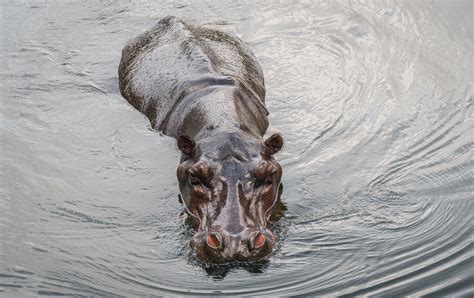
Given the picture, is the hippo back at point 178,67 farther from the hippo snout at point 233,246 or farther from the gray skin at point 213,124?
the hippo snout at point 233,246

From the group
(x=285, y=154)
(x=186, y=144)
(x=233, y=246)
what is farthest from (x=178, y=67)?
(x=233, y=246)

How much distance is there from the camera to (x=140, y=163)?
34.1 ft

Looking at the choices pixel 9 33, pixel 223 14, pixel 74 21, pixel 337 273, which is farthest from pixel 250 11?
pixel 337 273

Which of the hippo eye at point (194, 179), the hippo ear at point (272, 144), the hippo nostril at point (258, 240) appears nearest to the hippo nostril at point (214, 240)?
the hippo nostril at point (258, 240)

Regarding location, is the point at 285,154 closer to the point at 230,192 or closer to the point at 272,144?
the point at 272,144

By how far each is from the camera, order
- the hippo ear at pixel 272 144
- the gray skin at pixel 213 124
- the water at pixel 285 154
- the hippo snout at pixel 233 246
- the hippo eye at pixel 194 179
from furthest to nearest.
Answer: the hippo ear at pixel 272 144, the hippo eye at pixel 194 179, the water at pixel 285 154, the gray skin at pixel 213 124, the hippo snout at pixel 233 246

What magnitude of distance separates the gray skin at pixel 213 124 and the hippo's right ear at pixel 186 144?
1 cm

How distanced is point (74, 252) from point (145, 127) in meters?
3.03

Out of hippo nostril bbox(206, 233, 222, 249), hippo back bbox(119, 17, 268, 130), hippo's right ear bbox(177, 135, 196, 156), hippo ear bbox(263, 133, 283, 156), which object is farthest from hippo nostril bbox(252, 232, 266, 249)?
hippo back bbox(119, 17, 268, 130)

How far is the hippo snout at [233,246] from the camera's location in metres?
7.50

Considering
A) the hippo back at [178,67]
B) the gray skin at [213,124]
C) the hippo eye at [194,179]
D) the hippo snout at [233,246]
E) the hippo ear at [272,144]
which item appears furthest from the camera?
the hippo back at [178,67]

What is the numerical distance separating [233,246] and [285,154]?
319 cm

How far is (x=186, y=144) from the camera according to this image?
29.8 ft

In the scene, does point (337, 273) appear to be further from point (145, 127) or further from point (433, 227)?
point (145, 127)
